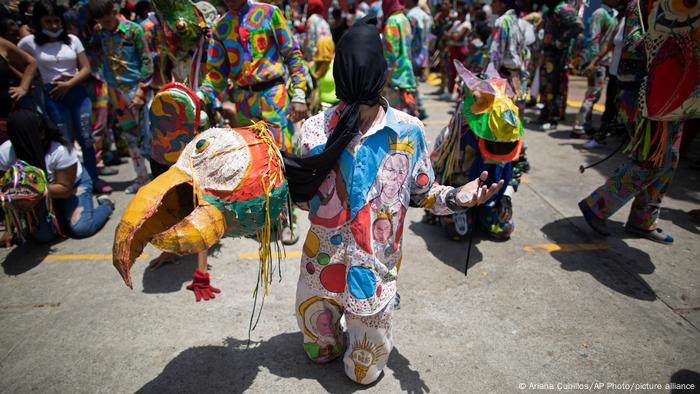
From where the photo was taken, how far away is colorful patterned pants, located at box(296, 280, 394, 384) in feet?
7.03

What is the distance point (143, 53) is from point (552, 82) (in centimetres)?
671

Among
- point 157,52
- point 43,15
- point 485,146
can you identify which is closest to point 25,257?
point 43,15

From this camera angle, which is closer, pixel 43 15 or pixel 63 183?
pixel 63 183

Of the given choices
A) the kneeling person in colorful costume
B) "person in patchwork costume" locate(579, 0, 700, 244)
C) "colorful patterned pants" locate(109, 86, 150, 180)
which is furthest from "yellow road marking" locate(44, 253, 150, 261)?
"person in patchwork costume" locate(579, 0, 700, 244)

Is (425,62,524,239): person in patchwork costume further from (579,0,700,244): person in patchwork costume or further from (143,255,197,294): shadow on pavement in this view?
(143,255,197,294): shadow on pavement

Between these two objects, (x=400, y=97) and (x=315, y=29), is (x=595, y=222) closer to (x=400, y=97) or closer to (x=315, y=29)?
(x=400, y=97)

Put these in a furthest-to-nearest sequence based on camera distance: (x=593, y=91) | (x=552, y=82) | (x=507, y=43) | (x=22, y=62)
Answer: (x=552, y=82), (x=593, y=91), (x=507, y=43), (x=22, y=62)

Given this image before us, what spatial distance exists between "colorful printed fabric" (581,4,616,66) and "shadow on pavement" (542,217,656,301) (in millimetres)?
3756

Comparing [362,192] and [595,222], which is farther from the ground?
[362,192]

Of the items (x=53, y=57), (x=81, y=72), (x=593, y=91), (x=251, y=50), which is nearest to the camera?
(x=251, y=50)

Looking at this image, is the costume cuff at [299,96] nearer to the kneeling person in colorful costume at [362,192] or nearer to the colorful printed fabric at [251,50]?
the colorful printed fabric at [251,50]

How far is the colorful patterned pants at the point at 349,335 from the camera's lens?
2.14m

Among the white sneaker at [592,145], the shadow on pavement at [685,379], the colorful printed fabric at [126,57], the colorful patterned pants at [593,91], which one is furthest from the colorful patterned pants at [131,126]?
the colorful patterned pants at [593,91]

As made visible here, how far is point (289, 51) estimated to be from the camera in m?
3.56
